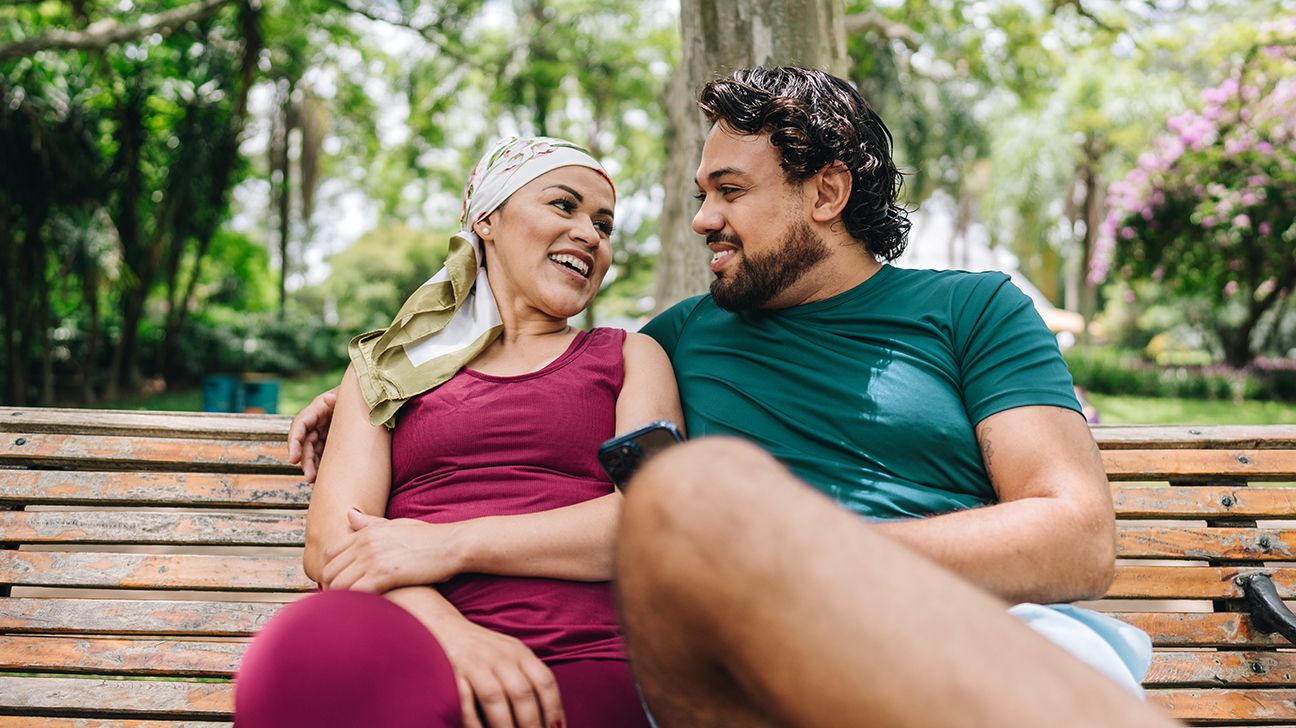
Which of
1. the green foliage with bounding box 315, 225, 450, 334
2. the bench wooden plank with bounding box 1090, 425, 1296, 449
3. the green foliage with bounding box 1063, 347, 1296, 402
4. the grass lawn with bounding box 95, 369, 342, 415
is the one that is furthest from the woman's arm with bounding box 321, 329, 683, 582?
the green foliage with bounding box 315, 225, 450, 334

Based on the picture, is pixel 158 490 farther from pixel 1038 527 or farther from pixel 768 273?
pixel 1038 527

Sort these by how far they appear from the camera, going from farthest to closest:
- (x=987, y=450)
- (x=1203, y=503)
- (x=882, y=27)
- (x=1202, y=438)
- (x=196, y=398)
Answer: (x=196, y=398) → (x=882, y=27) → (x=1202, y=438) → (x=1203, y=503) → (x=987, y=450)

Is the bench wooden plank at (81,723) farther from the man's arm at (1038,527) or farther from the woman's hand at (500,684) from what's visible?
the man's arm at (1038,527)

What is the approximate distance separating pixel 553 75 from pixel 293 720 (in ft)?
41.3

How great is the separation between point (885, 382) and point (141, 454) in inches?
80.0

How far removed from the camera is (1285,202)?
13.9m

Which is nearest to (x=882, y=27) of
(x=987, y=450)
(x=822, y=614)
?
(x=987, y=450)

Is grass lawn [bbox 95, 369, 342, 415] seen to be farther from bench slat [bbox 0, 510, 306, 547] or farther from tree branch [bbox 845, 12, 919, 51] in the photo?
bench slat [bbox 0, 510, 306, 547]

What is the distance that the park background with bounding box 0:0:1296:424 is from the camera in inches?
411

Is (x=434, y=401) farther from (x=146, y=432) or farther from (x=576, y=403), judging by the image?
(x=146, y=432)

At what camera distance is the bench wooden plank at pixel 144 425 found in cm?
266

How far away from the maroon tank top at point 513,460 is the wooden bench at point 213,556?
665 mm

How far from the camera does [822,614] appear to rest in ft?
3.19

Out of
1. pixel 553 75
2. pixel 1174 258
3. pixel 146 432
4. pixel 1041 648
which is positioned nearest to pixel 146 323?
pixel 553 75
